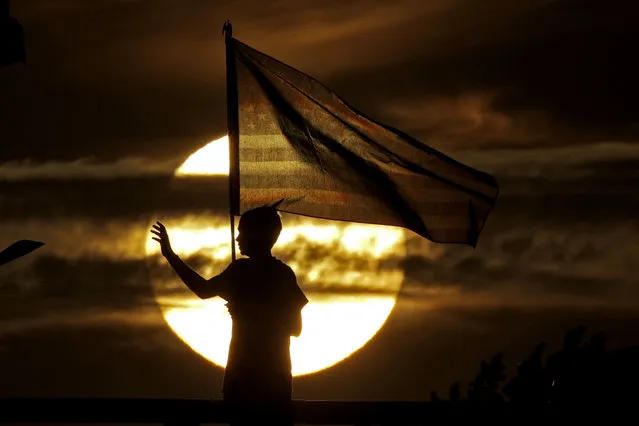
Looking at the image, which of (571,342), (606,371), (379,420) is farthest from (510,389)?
(379,420)

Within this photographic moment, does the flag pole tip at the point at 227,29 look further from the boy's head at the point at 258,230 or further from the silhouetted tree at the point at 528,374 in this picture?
the silhouetted tree at the point at 528,374

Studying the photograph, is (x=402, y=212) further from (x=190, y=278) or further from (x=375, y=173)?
(x=190, y=278)

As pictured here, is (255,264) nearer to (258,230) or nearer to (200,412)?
(258,230)

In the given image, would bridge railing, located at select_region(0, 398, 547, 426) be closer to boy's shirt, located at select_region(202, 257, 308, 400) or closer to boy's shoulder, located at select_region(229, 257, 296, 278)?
boy's shirt, located at select_region(202, 257, 308, 400)

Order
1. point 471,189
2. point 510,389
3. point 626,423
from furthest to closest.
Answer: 1. point 510,389
2. point 471,189
3. point 626,423

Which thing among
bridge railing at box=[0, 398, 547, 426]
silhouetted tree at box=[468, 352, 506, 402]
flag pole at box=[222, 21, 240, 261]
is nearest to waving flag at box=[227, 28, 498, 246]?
flag pole at box=[222, 21, 240, 261]

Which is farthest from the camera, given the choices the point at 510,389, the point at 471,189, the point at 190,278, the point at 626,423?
the point at 510,389

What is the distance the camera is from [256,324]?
12008 mm

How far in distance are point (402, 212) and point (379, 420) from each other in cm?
262

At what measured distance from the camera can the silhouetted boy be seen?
12.0 metres

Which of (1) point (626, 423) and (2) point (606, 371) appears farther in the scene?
(2) point (606, 371)

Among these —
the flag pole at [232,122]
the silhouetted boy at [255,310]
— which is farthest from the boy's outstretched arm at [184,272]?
the flag pole at [232,122]

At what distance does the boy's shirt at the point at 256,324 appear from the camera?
11977mm

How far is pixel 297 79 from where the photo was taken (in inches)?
587
